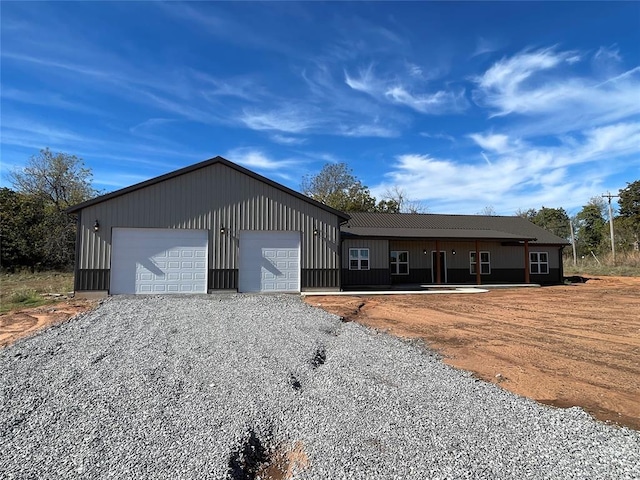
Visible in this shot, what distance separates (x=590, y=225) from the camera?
183ft

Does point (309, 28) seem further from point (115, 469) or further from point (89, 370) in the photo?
point (115, 469)

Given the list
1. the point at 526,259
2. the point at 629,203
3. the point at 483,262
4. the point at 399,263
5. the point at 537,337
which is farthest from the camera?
the point at 629,203

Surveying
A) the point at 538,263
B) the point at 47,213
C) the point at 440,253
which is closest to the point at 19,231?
the point at 47,213

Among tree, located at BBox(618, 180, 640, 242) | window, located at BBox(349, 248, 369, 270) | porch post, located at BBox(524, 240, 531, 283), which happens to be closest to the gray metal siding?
window, located at BBox(349, 248, 369, 270)

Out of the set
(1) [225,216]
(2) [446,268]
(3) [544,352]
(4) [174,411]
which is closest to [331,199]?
(2) [446,268]

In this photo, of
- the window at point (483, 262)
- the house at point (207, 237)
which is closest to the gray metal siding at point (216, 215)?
the house at point (207, 237)

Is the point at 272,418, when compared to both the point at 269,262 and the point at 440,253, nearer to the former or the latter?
the point at 269,262

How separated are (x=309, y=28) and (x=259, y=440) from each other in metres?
12.2

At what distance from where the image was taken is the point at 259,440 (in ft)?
12.3

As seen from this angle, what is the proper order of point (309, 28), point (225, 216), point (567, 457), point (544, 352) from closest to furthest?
point (567, 457) < point (544, 352) < point (309, 28) < point (225, 216)

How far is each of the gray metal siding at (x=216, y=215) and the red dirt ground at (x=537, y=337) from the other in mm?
3087

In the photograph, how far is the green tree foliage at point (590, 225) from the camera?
52.2m

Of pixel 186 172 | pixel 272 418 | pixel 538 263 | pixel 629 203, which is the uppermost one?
pixel 629 203

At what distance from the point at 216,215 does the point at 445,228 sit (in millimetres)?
14794
